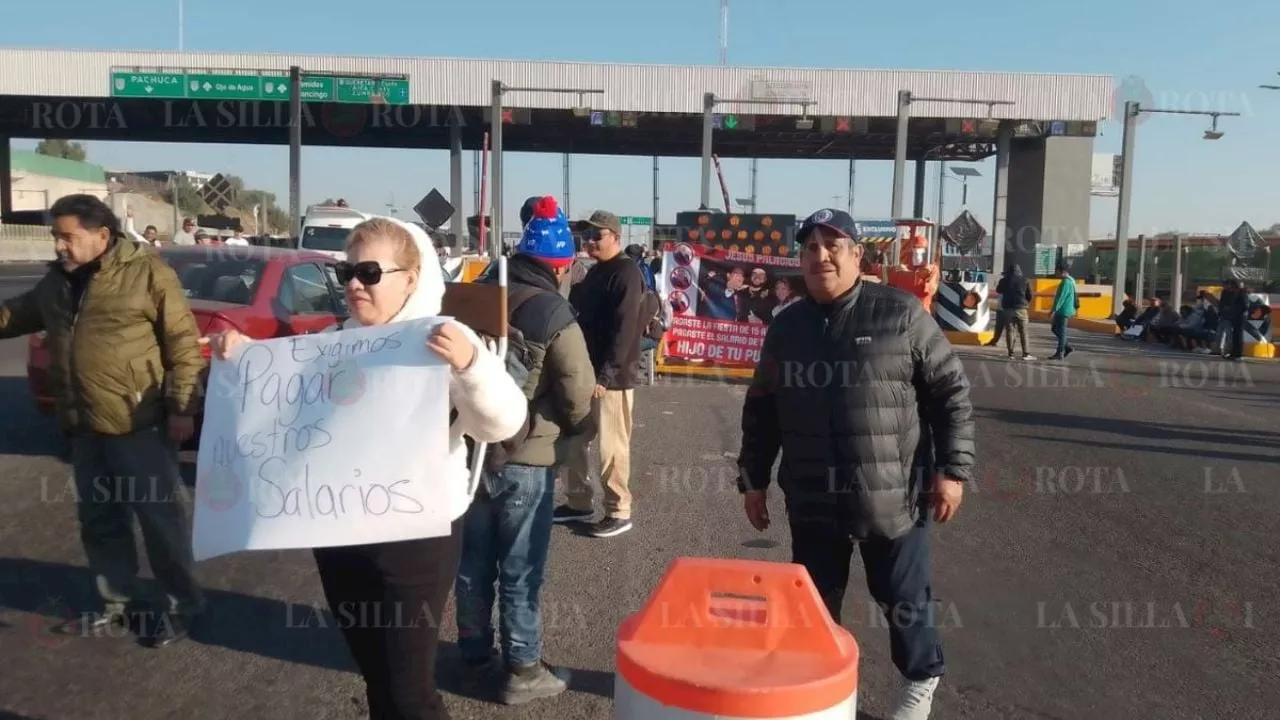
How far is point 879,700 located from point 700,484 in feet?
12.5

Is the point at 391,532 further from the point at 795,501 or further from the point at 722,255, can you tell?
the point at 722,255

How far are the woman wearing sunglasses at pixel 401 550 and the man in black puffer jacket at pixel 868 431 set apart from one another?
1.19 meters

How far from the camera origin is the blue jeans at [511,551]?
3812 millimetres

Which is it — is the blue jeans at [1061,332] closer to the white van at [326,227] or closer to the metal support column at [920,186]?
the white van at [326,227]

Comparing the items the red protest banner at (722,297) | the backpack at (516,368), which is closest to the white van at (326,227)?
the red protest banner at (722,297)

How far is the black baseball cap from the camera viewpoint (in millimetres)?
3406

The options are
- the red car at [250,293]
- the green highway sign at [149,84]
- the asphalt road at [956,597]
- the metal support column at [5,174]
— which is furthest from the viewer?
the metal support column at [5,174]

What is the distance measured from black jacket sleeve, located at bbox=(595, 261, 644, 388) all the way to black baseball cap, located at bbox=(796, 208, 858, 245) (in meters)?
2.52

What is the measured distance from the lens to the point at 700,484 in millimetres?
7715

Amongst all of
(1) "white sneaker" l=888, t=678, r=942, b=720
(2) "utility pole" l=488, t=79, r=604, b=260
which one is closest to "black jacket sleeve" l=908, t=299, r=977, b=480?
(1) "white sneaker" l=888, t=678, r=942, b=720

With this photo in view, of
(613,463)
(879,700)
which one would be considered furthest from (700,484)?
(879,700)

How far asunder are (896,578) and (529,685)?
1.45 meters

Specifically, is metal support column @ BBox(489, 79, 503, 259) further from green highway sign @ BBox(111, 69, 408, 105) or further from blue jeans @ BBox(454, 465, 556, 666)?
blue jeans @ BBox(454, 465, 556, 666)

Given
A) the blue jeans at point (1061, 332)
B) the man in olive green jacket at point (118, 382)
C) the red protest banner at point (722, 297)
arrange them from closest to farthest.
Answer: the man in olive green jacket at point (118, 382) → the red protest banner at point (722, 297) → the blue jeans at point (1061, 332)
